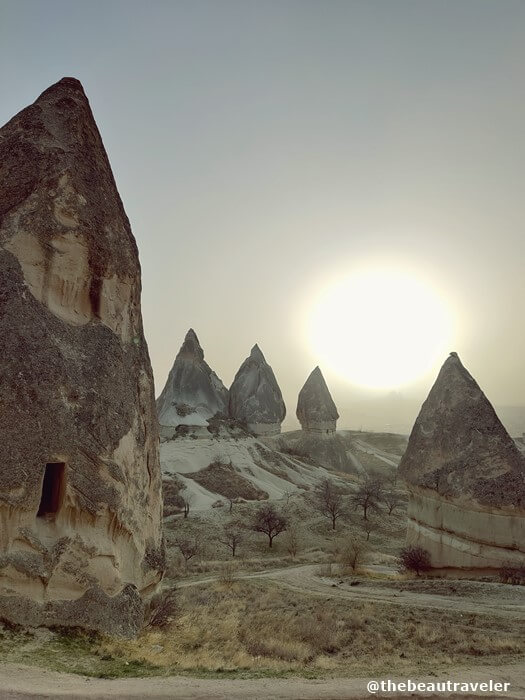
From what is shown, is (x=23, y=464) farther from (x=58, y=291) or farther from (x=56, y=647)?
(x=58, y=291)

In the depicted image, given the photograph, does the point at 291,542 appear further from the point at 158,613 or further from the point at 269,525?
the point at 158,613

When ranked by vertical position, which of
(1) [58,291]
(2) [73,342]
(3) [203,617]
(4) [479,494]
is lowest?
(3) [203,617]

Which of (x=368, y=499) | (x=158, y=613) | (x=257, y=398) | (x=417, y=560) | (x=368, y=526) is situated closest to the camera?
(x=158, y=613)

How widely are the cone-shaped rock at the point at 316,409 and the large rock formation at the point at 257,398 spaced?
2.17m

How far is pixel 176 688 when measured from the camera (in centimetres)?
474

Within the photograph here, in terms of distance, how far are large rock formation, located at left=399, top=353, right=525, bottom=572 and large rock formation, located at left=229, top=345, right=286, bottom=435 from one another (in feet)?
106

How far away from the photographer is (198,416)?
1730 inches

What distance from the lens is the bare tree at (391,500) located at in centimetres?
2856

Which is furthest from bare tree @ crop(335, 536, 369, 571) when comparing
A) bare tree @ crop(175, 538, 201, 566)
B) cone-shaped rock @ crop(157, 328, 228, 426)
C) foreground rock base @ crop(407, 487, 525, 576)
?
cone-shaped rock @ crop(157, 328, 228, 426)

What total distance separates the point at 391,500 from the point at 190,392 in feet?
71.0

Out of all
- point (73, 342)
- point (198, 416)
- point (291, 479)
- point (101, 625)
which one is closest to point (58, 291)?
point (73, 342)

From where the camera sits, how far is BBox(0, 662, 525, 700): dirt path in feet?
14.3

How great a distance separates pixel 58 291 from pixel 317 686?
21.1 feet

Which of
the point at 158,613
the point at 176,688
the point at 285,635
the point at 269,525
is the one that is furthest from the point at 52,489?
the point at 269,525
